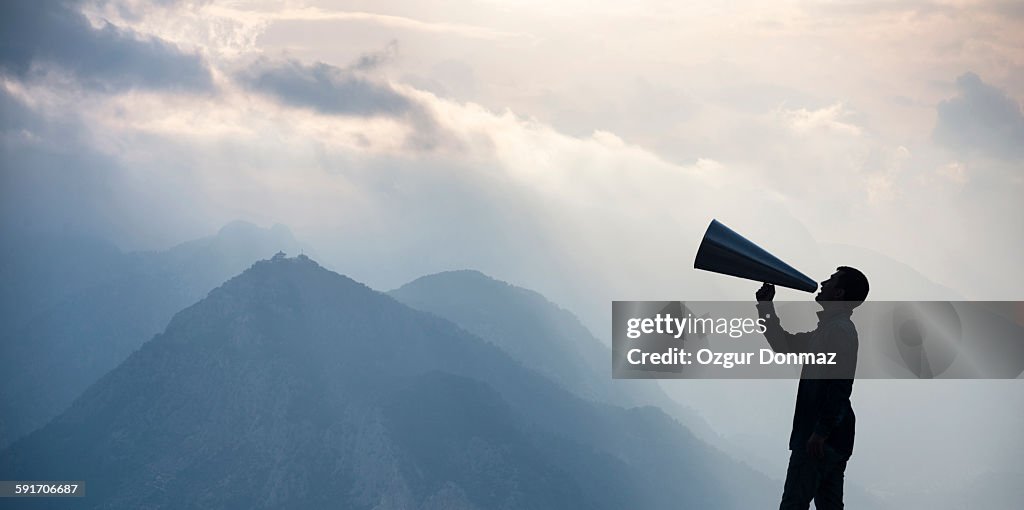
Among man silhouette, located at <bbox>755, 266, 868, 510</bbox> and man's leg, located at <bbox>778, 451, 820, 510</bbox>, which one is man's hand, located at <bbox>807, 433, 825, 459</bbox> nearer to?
man silhouette, located at <bbox>755, 266, 868, 510</bbox>

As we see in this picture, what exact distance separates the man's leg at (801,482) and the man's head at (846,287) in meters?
1.73

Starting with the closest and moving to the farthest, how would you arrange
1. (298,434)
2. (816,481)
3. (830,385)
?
(830,385) → (816,481) → (298,434)

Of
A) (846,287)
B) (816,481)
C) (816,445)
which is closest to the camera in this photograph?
(816,445)

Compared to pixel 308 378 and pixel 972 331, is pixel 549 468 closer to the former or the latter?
pixel 308 378

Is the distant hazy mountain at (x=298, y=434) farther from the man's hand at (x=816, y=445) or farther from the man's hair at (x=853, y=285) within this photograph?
the man's hair at (x=853, y=285)

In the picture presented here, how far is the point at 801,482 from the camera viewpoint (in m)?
9.70

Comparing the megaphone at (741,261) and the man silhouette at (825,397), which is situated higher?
the megaphone at (741,261)

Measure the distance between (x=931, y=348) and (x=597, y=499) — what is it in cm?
16826

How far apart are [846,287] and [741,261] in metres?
1.10

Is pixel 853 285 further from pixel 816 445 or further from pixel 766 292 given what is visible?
pixel 816 445

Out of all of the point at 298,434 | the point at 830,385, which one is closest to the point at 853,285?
the point at 830,385

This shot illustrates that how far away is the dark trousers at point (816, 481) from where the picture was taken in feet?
31.5

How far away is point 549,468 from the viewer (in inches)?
6747

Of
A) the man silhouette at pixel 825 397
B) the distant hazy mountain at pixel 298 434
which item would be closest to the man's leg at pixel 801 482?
the man silhouette at pixel 825 397
